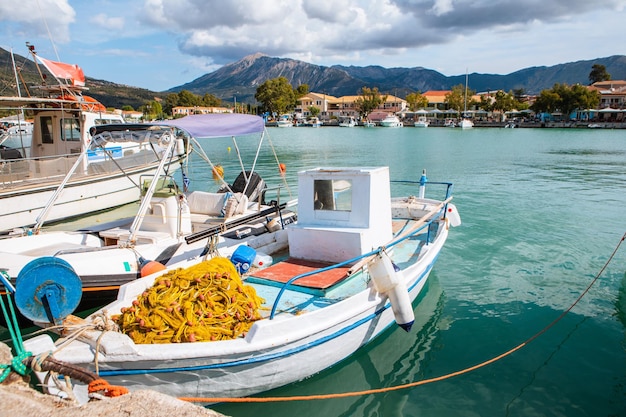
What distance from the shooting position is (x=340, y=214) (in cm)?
784

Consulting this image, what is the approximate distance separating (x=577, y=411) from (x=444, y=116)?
485 ft

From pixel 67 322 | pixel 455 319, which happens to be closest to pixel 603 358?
pixel 455 319

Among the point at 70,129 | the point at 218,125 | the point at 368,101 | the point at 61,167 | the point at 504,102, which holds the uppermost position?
the point at 368,101

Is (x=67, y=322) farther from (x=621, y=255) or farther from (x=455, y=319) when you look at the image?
(x=621, y=255)

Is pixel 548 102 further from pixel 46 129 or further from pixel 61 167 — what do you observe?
pixel 61 167

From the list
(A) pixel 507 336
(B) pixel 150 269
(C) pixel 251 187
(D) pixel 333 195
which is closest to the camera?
(B) pixel 150 269

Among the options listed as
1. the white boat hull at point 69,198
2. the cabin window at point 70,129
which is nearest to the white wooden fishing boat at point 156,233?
the white boat hull at point 69,198

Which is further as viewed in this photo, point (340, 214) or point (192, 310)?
point (340, 214)

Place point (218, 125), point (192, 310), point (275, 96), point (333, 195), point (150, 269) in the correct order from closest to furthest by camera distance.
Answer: point (192, 310) < point (150, 269) < point (333, 195) < point (218, 125) < point (275, 96)

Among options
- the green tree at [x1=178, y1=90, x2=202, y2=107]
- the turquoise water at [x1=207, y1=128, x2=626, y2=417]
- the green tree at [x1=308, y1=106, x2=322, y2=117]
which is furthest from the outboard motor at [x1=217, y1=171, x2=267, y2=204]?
the green tree at [x1=178, y1=90, x2=202, y2=107]

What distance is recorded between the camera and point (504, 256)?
11852 millimetres

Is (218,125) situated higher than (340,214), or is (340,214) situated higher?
(218,125)

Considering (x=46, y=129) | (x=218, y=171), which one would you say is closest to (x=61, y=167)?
(x=46, y=129)

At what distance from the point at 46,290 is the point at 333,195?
188 inches
